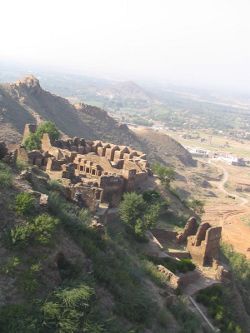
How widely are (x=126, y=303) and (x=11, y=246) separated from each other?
5032 mm

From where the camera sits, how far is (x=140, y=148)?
122m

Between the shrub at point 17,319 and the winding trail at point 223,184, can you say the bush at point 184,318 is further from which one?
the winding trail at point 223,184

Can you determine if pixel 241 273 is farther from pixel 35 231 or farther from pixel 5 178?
pixel 35 231

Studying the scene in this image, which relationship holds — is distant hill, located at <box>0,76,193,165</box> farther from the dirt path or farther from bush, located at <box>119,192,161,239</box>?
bush, located at <box>119,192,161,239</box>

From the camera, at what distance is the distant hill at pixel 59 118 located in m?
91.5

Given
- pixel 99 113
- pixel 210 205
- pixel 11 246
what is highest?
pixel 11 246

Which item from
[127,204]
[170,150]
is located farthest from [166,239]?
[170,150]

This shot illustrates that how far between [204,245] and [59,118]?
243 feet

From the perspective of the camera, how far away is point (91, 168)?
1783 inches

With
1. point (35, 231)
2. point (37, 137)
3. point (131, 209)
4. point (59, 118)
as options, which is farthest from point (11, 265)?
point (59, 118)

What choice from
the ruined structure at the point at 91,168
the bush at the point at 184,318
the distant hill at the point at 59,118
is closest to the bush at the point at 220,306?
the bush at the point at 184,318

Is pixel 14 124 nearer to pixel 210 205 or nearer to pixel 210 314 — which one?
pixel 210 205

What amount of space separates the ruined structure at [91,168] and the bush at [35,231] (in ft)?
38.6

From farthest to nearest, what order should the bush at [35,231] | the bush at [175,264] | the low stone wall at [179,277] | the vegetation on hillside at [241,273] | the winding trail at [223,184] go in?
1. the winding trail at [223,184]
2. the vegetation on hillside at [241,273]
3. the bush at [175,264]
4. the low stone wall at [179,277]
5. the bush at [35,231]
